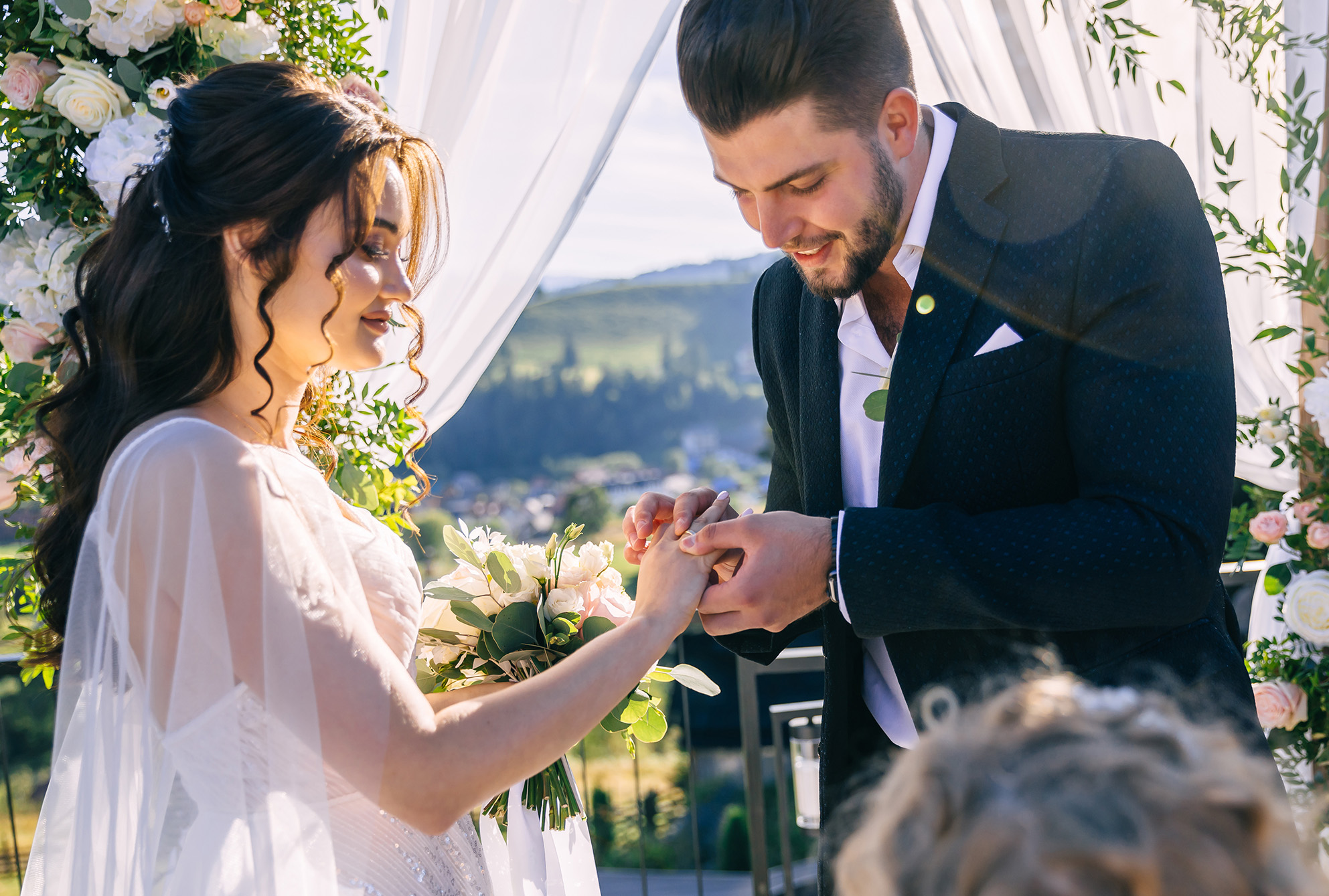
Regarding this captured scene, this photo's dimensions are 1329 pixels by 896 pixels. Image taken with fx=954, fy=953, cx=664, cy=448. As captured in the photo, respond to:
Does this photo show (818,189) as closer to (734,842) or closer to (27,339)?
(27,339)

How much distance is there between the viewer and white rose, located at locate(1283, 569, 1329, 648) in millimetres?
2469

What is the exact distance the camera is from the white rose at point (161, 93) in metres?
1.82

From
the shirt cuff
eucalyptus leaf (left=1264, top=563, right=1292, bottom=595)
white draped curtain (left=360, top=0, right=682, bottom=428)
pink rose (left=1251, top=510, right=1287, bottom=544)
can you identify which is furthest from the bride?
eucalyptus leaf (left=1264, top=563, right=1292, bottom=595)

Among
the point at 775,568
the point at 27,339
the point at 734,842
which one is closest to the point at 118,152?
the point at 27,339

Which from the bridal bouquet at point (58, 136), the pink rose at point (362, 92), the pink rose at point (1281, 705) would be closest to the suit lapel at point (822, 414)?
the pink rose at point (362, 92)

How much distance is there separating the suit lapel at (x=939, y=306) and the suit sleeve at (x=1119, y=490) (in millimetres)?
139

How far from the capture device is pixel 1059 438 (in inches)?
58.7

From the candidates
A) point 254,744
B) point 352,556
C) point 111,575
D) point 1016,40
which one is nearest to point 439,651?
point 352,556

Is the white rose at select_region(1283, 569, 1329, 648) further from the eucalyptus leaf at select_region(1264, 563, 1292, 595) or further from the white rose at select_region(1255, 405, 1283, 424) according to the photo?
the white rose at select_region(1255, 405, 1283, 424)

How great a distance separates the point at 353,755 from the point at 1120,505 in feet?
3.54

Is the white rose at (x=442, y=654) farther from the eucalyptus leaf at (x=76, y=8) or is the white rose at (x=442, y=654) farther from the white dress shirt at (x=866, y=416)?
the eucalyptus leaf at (x=76, y=8)

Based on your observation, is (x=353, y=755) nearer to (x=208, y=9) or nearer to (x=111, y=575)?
(x=111, y=575)

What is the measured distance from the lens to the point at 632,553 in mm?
1835

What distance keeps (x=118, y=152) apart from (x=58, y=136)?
25cm
